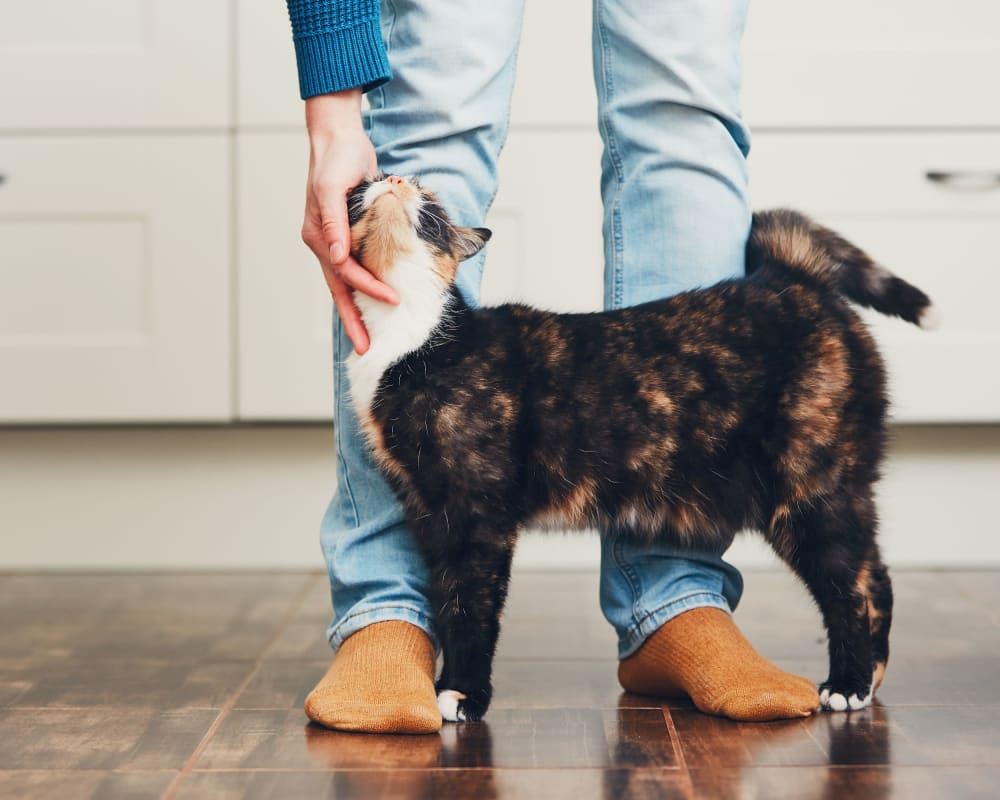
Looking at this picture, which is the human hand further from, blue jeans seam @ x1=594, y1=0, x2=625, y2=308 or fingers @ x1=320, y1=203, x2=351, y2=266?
blue jeans seam @ x1=594, y1=0, x2=625, y2=308

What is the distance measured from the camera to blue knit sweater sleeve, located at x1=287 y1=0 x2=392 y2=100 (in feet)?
3.83

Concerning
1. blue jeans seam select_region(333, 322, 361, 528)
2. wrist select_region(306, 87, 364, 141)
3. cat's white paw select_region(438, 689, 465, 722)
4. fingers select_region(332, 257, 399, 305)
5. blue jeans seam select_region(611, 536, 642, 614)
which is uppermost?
wrist select_region(306, 87, 364, 141)

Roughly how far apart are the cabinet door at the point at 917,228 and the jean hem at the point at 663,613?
Answer: 0.87m

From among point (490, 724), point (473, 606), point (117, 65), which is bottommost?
point (490, 724)

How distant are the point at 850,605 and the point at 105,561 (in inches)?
54.6

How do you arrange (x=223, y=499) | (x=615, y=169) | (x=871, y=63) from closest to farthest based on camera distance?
(x=615, y=169)
(x=871, y=63)
(x=223, y=499)

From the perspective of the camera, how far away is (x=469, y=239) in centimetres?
121

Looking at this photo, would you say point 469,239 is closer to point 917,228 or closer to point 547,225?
point 547,225

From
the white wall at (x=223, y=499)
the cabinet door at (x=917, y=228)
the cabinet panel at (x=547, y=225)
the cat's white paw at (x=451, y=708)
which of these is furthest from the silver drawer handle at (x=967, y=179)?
the cat's white paw at (x=451, y=708)

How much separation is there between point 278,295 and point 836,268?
3.43ft

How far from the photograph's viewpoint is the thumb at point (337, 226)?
1136 millimetres

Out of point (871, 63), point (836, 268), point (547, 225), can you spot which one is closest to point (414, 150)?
point (836, 268)

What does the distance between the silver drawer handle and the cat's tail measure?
806mm

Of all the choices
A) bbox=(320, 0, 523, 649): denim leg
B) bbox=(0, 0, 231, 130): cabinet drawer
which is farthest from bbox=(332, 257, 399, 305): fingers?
bbox=(0, 0, 231, 130): cabinet drawer
